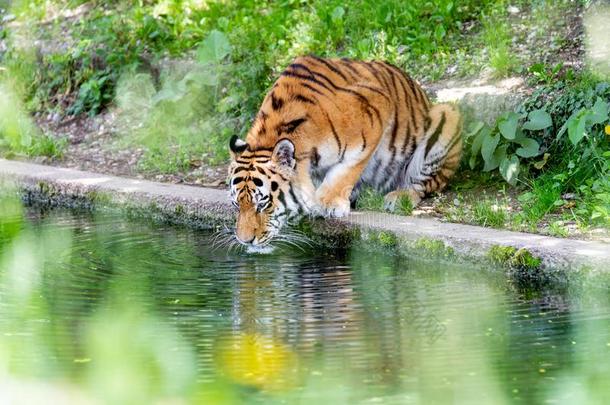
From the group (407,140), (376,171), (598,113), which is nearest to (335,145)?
(376,171)

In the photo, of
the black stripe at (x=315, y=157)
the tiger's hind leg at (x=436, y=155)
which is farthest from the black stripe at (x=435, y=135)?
the black stripe at (x=315, y=157)

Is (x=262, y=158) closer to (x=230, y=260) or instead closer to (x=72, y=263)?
(x=230, y=260)

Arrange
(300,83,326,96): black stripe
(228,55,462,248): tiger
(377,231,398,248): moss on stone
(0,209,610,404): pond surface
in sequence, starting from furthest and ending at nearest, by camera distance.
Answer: (300,83,326,96): black stripe → (228,55,462,248): tiger → (377,231,398,248): moss on stone → (0,209,610,404): pond surface

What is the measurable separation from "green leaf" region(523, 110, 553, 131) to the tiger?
0.48 metres

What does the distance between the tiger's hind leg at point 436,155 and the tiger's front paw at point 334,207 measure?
2.54ft

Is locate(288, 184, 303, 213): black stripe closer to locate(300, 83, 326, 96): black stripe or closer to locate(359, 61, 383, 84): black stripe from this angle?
locate(300, 83, 326, 96): black stripe

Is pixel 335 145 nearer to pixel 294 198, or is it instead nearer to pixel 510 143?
pixel 294 198

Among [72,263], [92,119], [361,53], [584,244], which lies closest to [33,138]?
[92,119]

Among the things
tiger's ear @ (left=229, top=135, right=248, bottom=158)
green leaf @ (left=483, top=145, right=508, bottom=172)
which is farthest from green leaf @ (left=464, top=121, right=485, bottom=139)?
tiger's ear @ (left=229, top=135, right=248, bottom=158)

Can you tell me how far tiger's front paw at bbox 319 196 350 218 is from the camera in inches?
295

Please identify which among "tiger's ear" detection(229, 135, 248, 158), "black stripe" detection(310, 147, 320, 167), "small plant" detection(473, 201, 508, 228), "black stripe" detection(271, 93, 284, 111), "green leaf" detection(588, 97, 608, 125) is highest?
"black stripe" detection(271, 93, 284, 111)

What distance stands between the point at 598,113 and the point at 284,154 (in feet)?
6.87

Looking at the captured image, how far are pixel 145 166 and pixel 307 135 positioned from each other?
2712 mm

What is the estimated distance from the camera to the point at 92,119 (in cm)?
1123
